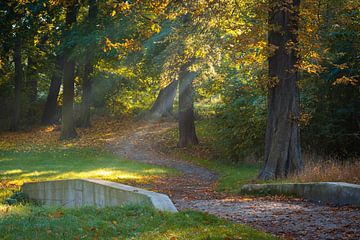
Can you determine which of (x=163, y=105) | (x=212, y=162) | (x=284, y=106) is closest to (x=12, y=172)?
(x=212, y=162)

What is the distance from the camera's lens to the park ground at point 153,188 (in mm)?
6859

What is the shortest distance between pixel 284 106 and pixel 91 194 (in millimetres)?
5909

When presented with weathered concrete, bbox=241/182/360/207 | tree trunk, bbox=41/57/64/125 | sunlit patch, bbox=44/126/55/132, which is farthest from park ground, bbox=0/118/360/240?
tree trunk, bbox=41/57/64/125

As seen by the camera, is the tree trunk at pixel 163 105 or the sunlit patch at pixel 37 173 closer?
the sunlit patch at pixel 37 173

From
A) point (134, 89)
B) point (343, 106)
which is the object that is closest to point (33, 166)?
point (343, 106)

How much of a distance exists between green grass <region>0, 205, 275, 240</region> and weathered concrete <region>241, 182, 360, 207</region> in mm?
3216

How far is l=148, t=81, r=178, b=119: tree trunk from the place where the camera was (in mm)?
35219

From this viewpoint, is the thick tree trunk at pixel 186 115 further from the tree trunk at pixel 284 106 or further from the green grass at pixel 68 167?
the tree trunk at pixel 284 106

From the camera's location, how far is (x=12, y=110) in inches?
1433

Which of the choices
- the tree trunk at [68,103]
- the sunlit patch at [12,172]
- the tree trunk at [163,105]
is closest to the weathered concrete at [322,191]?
the sunlit patch at [12,172]

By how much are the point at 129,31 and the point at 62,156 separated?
617 cm

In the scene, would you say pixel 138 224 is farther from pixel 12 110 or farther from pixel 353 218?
pixel 12 110

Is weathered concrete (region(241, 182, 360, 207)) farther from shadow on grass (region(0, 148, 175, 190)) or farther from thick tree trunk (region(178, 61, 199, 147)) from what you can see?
thick tree trunk (region(178, 61, 199, 147))

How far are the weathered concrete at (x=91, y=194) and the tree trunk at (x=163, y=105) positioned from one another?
21631mm
